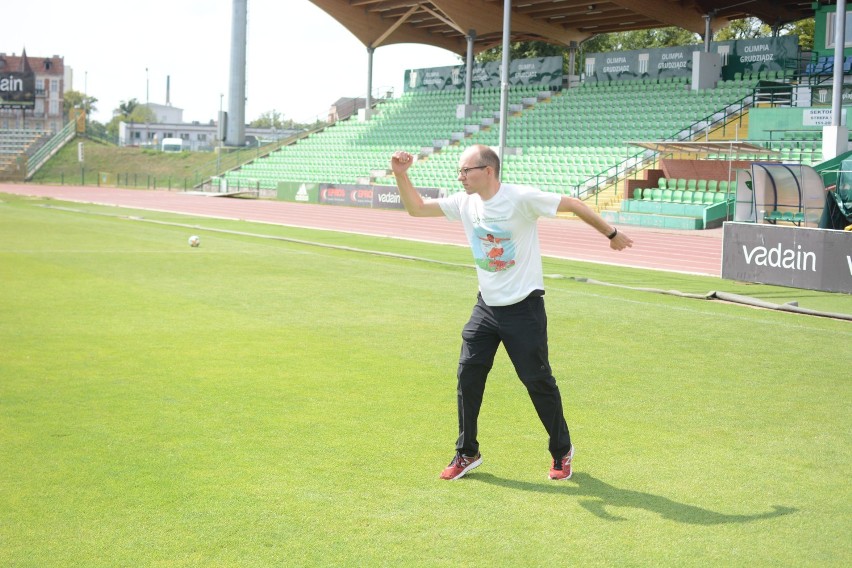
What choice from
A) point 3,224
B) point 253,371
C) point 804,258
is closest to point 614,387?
point 253,371

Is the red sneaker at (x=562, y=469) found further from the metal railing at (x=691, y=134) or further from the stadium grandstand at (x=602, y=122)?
the metal railing at (x=691, y=134)

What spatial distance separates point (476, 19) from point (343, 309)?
4068 cm

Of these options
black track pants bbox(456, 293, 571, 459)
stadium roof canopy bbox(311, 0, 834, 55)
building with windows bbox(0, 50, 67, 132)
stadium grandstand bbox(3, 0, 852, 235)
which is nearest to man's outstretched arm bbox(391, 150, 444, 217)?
black track pants bbox(456, 293, 571, 459)

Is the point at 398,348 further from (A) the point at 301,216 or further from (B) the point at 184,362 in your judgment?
(A) the point at 301,216

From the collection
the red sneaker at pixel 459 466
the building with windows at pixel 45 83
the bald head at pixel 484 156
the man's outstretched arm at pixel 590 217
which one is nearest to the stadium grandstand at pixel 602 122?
the man's outstretched arm at pixel 590 217

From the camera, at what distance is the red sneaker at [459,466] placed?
5.77 metres

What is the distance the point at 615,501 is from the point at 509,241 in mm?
Answer: 1582

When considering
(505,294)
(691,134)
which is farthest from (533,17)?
(505,294)

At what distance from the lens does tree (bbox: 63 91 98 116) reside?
495 feet

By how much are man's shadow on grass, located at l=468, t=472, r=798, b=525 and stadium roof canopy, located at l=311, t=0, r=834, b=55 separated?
36862 millimetres

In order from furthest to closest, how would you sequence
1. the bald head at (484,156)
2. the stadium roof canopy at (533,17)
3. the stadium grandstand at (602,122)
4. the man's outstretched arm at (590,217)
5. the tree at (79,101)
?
the tree at (79,101) → the stadium roof canopy at (533,17) → the stadium grandstand at (602,122) → the bald head at (484,156) → the man's outstretched arm at (590,217)

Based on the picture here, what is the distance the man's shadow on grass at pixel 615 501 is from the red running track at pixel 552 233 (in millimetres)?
14210

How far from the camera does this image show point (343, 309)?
1257 cm

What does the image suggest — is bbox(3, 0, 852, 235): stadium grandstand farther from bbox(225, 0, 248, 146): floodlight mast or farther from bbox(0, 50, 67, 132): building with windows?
bbox(0, 50, 67, 132): building with windows
